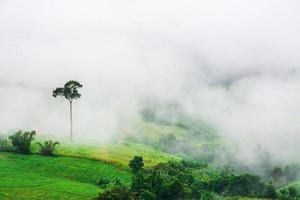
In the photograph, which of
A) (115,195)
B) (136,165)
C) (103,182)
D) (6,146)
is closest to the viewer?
(115,195)

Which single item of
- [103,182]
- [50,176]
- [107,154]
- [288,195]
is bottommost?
[288,195]

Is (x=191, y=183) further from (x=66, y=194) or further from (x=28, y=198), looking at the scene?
(x=28, y=198)

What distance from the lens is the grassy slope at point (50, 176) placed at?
118m

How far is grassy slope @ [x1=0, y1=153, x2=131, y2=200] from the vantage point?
11762 centimetres

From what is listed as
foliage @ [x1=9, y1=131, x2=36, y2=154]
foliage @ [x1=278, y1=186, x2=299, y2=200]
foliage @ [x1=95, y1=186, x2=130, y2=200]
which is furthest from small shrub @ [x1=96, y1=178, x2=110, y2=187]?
foliage @ [x1=278, y1=186, x2=299, y2=200]

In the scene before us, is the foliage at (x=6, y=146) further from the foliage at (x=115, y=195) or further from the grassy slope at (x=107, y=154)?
the foliage at (x=115, y=195)

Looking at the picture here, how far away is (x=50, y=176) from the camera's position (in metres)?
141

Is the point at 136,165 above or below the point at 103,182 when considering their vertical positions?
above

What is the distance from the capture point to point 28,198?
4395 inches

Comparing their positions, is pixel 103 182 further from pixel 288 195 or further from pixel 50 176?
pixel 288 195

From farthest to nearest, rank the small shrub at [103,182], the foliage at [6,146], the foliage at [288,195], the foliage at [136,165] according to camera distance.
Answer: the foliage at [6,146], the foliage at [136,165], the foliage at [288,195], the small shrub at [103,182]

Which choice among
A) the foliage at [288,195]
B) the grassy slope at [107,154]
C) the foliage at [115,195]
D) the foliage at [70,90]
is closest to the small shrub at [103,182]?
the grassy slope at [107,154]

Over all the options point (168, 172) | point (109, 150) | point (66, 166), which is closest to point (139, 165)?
point (168, 172)

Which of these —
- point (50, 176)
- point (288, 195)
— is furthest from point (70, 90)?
A: point (288, 195)
